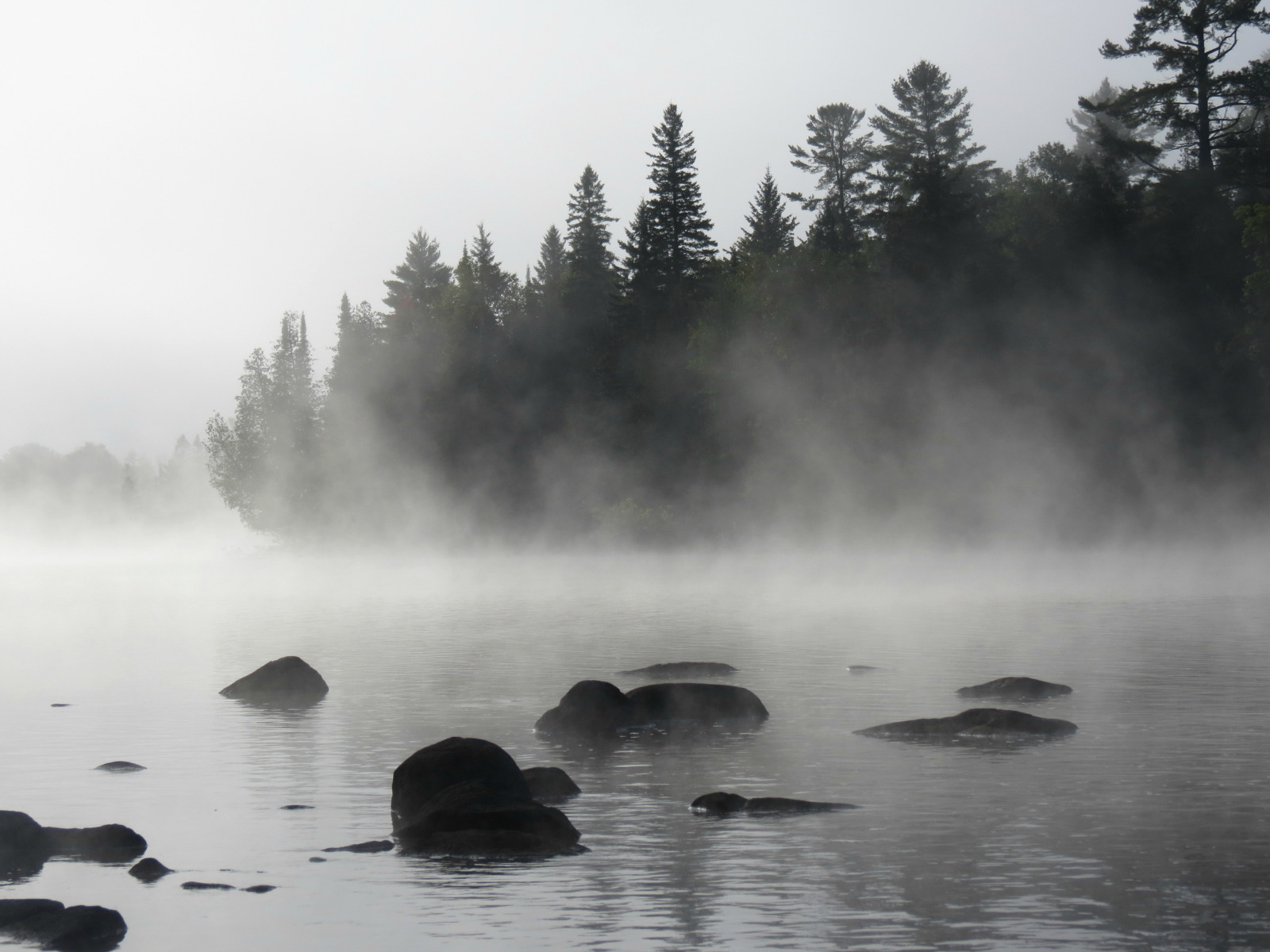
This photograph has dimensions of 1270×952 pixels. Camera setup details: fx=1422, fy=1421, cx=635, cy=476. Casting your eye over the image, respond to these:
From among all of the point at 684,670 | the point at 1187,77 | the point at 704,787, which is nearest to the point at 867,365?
the point at 1187,77

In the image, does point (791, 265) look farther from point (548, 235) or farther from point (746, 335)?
point (548, 235)

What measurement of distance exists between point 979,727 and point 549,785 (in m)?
7.48

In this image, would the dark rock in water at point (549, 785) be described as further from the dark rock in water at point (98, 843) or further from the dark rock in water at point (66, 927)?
the dark rock in water at point (66, 927)

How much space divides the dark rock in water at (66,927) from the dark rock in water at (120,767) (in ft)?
25.7

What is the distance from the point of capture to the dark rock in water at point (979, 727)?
21016 mm

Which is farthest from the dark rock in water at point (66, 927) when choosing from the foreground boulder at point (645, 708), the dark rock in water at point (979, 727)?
the dark rock in water at point (979, 727)

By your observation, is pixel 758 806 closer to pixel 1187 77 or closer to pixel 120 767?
Answer: pixel 120 767

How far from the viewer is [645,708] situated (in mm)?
22922

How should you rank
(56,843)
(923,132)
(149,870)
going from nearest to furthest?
(149,870), (56,843), (923,132)

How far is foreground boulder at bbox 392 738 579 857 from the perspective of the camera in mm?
14320

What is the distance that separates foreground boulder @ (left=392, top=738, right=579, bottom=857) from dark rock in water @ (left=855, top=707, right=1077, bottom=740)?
783cm

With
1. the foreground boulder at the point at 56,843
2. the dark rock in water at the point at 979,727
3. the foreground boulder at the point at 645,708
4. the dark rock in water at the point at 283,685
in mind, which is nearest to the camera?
the foreground boulder at the point at 56,843

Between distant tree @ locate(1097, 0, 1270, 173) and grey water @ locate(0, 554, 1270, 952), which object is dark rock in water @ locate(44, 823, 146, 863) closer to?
grey water @ locate(0, 554, 1270, 952)

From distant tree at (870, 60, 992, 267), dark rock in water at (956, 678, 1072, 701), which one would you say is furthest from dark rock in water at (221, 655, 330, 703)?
distant tree at (870, 60, 992, 267)
